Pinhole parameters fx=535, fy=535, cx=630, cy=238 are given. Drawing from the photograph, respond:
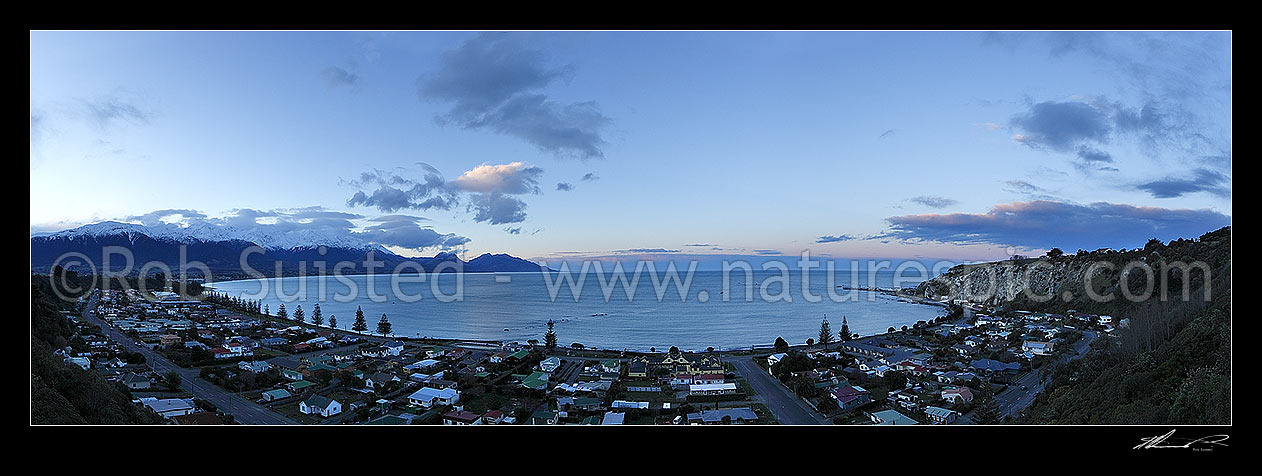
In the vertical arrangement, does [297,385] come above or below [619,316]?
above

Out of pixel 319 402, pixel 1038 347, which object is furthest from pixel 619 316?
pixel 319 402

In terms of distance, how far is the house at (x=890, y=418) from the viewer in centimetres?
587

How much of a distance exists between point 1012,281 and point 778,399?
66.7ft

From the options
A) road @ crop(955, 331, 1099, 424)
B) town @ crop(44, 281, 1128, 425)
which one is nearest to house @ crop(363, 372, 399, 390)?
town @ crop(44, 281, 1128, 425)

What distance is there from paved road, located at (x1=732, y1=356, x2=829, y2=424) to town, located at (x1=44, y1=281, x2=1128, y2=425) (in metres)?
0.03

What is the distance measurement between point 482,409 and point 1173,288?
15.1 metres

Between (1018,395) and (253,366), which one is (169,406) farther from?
(1018,395)

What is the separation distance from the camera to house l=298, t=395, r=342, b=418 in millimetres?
6211

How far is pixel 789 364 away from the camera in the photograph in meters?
8.29

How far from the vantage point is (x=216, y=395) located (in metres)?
6.83

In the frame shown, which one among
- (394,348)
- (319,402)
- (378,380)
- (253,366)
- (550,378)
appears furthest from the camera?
(394,348)
